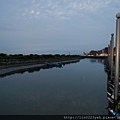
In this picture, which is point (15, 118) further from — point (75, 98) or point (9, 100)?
point (75, 98)

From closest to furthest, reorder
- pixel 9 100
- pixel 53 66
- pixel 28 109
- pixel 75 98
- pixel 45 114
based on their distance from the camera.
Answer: pixel 45 114 < pixel 28 109 < pixel 9 100 < pixel 75 98 < pixel 53 66

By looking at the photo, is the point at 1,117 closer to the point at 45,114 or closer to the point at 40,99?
the point at 45,114

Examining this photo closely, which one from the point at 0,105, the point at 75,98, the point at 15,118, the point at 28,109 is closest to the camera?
the point at 15,118

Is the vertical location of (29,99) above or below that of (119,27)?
below

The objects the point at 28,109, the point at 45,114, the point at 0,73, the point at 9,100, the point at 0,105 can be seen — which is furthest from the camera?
the point at 0,73

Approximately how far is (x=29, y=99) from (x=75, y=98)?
4.40m

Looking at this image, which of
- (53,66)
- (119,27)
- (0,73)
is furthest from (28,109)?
(53,66)

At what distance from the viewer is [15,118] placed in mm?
10977

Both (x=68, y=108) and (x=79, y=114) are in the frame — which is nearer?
(x=79, y=114)

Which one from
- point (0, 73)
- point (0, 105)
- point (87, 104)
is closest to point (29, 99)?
point (0, 105)

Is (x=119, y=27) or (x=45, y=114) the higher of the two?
(x=119, y=27)

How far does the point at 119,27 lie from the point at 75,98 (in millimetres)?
7819

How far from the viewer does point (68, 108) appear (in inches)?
534

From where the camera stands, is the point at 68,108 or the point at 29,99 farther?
the point at 29,99
